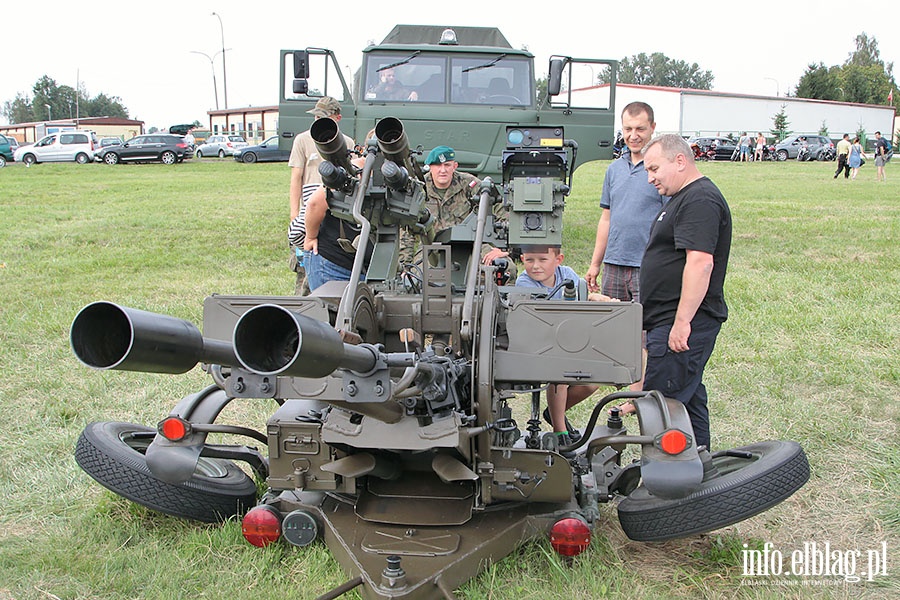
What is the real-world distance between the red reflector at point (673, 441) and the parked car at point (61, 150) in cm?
3817

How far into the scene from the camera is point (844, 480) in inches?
188

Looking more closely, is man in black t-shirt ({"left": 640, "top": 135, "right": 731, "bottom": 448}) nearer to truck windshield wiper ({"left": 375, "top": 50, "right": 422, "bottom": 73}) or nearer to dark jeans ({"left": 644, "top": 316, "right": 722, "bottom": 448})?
dark jeans ({"left": 644, "top": 316, "right": 722, "bottom": 448})

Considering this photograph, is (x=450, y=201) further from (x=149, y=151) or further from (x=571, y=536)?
(x=149, y=151)

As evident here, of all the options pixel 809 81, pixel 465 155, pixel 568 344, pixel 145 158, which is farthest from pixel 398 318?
pixel 809 81

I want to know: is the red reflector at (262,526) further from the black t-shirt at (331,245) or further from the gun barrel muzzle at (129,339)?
the black t-shirt at (331,245)


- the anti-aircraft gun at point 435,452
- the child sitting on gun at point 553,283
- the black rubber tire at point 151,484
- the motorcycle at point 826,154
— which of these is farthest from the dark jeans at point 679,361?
the motorcycle at point 826,154

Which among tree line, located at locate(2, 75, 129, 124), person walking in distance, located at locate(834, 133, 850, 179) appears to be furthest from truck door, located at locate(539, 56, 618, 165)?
tree line, located at locate(2, 75, 129, 124)

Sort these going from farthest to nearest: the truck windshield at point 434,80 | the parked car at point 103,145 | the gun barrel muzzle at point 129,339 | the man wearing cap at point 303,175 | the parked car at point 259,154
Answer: the parked car at point 259,154 < the parked car at point 103,145 < the truck windshield at point 434,80 < the man wearing cap at point 303,175 < the gun barrel muzzle at point 129,339

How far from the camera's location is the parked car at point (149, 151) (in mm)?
36750

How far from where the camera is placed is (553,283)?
525 cm

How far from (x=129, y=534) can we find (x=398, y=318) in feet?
5.47

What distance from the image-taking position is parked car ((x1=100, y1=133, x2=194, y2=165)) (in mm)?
36750

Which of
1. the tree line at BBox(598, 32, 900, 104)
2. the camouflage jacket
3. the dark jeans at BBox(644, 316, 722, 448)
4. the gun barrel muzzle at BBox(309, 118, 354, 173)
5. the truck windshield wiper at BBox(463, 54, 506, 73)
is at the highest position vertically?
the tree line at BBox(598, 32, 900, 104)

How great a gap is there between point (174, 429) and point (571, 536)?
1.85 m
